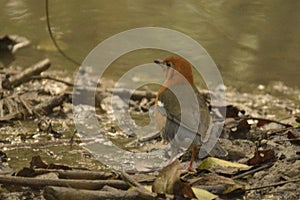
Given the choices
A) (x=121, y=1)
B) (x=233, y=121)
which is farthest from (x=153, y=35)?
(x=233, y=121)

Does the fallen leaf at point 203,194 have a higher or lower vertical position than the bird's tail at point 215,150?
higher

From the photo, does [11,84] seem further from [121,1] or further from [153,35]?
[121,1]

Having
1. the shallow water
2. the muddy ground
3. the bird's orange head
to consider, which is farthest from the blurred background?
the bird's orange head

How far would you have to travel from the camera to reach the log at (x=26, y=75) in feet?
21.5

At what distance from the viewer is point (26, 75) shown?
6.83 meters

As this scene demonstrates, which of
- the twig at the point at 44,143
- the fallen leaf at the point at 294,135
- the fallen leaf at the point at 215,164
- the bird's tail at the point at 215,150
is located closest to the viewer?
the fallen leaf at the point at 215,164


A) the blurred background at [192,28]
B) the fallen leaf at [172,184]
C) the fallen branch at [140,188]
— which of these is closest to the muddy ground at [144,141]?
the fallen leaf at [172,184]

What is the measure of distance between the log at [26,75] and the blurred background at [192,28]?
1.32 ft

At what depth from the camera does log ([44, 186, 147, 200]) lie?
3.57 metres

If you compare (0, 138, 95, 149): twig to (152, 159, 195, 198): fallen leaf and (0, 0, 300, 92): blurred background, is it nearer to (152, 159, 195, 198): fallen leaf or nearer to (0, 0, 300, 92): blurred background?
(152, 159, 195, 198): fallen leaf

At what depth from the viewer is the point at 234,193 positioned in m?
3.94

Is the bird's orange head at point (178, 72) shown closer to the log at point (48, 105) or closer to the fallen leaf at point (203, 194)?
the log at point (48, 105)

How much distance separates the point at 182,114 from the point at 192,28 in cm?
415

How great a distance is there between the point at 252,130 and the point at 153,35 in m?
3.61
